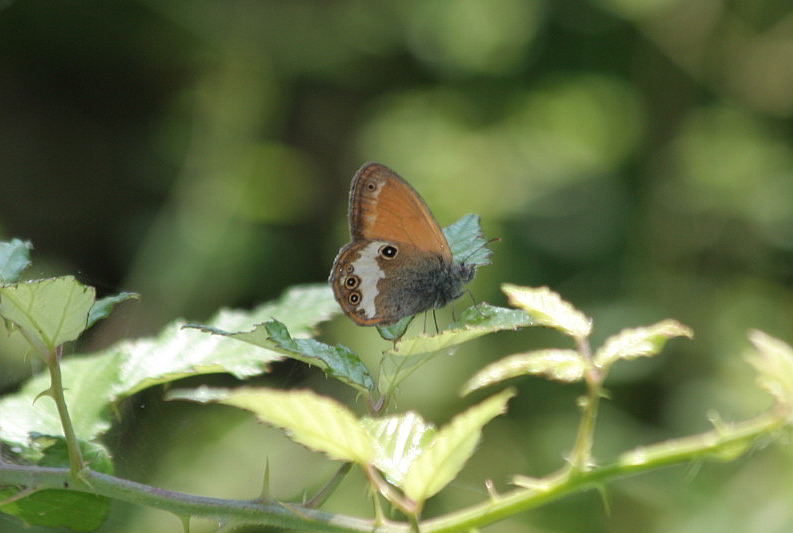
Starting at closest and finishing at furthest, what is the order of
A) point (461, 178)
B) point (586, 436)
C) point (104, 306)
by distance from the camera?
point (586, 436) → point (104, 306) → point (461, 178)

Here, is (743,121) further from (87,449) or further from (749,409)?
(87,449)

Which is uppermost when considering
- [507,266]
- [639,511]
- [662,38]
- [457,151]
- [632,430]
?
[662,38]

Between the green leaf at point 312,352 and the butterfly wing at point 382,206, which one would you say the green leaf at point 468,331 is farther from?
the butterfly wing at point 382,206

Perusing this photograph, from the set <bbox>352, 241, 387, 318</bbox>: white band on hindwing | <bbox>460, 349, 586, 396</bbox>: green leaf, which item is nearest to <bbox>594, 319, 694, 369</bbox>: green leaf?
<bbox>460, 349, 586, 396</bbox>: green leaf

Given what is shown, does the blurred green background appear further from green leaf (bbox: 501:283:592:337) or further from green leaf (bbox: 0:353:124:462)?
green leaf (bbox: 501:283:592:337)

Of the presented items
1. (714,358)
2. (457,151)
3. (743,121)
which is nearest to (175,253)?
(457,151)

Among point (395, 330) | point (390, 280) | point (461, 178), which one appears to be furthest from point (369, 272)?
point (461, 178)

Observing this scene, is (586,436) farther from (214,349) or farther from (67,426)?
(214,349)

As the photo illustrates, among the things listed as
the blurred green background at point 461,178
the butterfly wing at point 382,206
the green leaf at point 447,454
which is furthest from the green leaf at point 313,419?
the blurred green background at point 461,178
